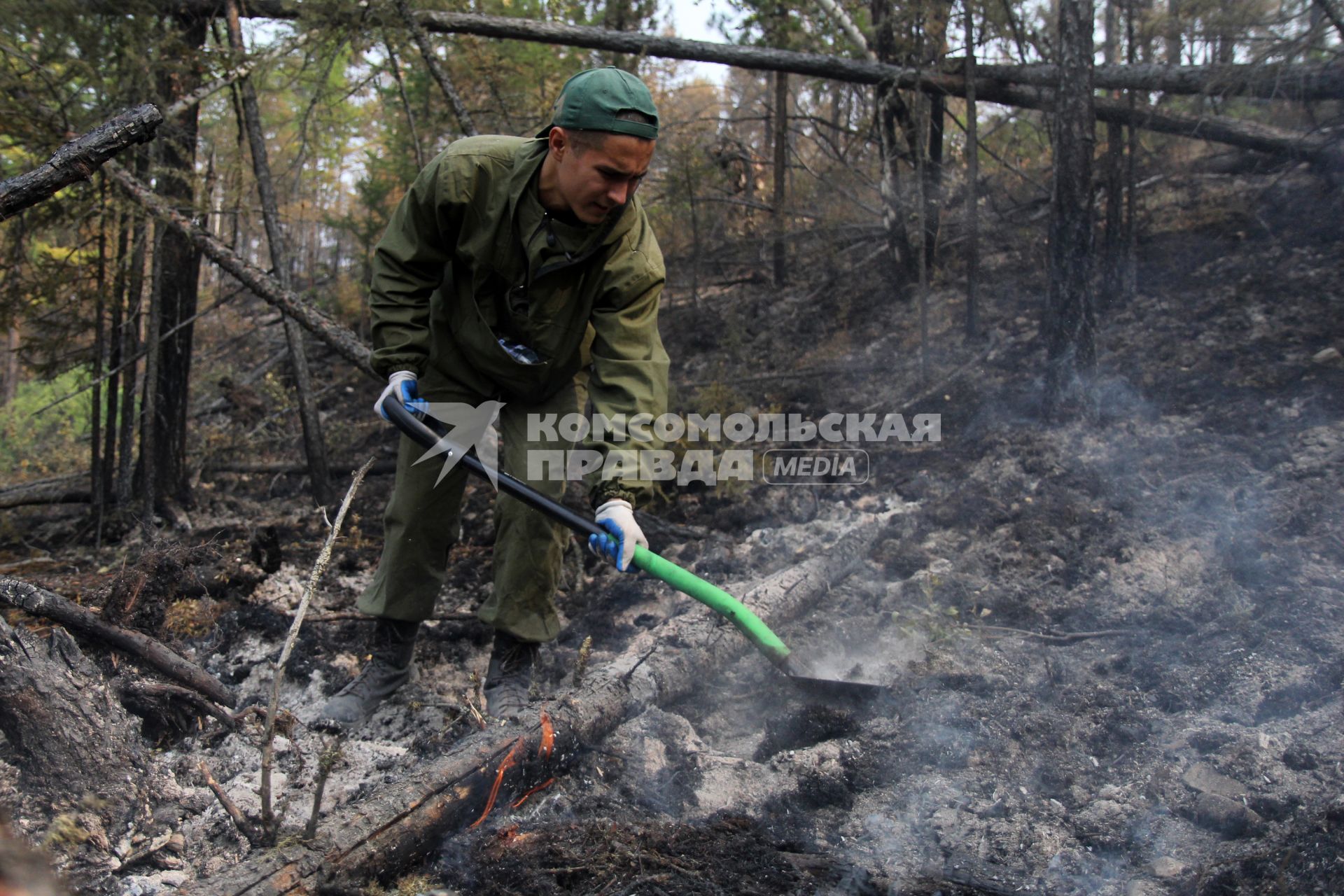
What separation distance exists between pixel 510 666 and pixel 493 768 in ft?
2.57

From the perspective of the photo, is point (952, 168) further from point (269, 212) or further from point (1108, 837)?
point (1108, 837)

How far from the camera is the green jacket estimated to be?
2.77m

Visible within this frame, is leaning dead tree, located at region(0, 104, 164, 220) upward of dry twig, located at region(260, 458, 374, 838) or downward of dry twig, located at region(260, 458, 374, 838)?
upward

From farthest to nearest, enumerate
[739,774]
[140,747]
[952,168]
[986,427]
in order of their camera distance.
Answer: [952,168], [986,427], [739,774], [140,747]

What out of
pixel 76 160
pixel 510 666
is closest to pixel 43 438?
pixel 76 160

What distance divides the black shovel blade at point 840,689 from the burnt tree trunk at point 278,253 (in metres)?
3.52

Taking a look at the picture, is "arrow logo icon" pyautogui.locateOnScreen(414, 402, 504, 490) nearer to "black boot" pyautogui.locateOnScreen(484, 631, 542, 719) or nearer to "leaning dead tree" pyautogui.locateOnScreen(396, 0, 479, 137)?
"black boot" pyautogui.locateOnScreen(484, 631, 542, 719)

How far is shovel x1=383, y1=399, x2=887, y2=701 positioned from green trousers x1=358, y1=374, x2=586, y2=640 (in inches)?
6.4

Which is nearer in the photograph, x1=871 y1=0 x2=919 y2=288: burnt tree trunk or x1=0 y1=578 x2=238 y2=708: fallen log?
x1=0 y1=578 x2=238 y2=708: fallen log

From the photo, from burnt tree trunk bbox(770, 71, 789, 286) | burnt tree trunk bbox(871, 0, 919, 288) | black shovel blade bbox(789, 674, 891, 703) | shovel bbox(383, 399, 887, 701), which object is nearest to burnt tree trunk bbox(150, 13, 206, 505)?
shovel bbox(383, 399, 887, 701)

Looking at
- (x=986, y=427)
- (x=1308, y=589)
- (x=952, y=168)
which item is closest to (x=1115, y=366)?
(x=986, y=427)

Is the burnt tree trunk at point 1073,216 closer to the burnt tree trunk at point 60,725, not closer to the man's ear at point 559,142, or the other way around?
the man's ear at point 559,142

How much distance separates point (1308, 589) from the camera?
333cm

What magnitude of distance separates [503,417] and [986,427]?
3.60 meters
